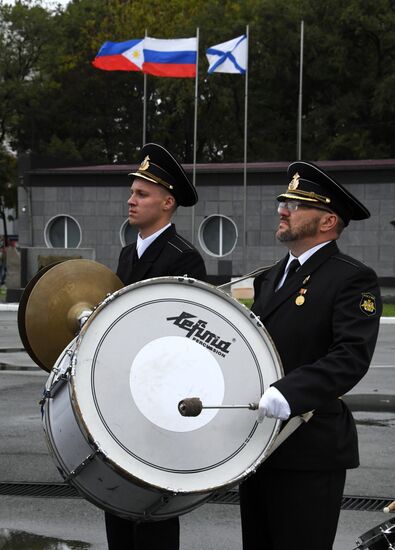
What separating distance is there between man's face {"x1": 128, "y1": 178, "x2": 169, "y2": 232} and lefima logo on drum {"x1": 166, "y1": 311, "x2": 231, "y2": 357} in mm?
1251

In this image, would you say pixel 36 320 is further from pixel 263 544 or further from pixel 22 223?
pixel 22 223

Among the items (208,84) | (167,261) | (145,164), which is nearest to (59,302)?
(167,261)

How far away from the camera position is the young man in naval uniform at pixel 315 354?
353 cm

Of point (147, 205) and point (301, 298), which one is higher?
point (147, 205)

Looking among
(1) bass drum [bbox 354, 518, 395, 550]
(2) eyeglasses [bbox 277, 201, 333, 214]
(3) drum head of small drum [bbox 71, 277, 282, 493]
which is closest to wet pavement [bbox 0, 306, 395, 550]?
(1) bass drum [bbox 354, 518, 395, 550]

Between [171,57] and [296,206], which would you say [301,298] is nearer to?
[296,206]

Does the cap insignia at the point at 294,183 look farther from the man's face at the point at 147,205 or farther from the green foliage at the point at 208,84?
the green foliage at the point at 208,84

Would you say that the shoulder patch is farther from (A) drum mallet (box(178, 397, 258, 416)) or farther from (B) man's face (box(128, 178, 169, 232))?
(B) man's face (box(128, 178, 169, 232))

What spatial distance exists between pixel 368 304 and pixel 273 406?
57 cm

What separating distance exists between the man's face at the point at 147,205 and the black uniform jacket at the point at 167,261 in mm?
76

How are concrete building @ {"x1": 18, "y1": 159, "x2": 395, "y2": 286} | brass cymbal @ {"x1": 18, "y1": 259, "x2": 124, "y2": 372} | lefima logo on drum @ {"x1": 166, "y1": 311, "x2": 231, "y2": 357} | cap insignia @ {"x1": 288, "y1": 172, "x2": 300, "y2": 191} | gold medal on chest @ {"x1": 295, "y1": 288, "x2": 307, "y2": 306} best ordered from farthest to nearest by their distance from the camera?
1. concrete building @ {"x1": 18, "y1": 159, "x2": 395, "y2": 286}
2. brass cymbal @ {"x1": 18, "y1": 259, "x2": 124, "y2": 372}
3. cap insignia @ {"x1": 288, "y1": 172, "x2": 300, "y2": 191}
4. gold medal on chest @ {"x1": 295, "y1": 288, "x2": 307, "y2": 306}
5. lefima logo on drum @ {"x1": 166, "y1": 311, "x2": 231, "y2": 357}

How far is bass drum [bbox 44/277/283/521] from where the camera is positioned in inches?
129

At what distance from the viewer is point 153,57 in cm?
3331

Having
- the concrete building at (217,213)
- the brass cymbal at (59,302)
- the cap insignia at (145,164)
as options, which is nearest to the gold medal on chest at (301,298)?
the brass cymbal at (59,302)
